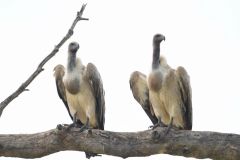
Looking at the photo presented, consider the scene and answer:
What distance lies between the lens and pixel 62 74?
455 inches

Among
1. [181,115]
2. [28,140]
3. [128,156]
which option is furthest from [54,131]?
[181,115]

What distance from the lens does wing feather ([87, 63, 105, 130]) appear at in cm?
1112

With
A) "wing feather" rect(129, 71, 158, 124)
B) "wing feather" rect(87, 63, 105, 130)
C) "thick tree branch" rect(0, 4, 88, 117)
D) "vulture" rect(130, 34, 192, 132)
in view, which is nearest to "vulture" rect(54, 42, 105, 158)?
"wing feather" rect(87, 63, 105, 130)

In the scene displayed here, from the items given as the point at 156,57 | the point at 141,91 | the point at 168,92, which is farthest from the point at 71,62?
the point at 168,92

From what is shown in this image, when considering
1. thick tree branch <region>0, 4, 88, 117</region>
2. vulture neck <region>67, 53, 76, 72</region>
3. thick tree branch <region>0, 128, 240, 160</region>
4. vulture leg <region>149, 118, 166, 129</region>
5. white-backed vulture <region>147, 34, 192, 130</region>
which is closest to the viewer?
thick tree branch <region>0, 4, 88, 117</region>

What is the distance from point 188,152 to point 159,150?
419mm

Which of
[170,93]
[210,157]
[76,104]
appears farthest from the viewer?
[76,104]

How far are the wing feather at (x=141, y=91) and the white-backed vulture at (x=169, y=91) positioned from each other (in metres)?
0.35

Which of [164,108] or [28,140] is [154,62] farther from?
[28,140]

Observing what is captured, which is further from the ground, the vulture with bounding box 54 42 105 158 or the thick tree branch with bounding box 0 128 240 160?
the vulture with bounding box 54 42 105 158

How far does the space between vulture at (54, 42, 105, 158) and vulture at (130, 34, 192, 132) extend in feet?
3.24

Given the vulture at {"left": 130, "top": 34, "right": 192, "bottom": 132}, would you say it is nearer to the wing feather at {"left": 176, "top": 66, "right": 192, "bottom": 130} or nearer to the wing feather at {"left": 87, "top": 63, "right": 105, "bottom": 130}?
the wing feather at {"left": 176, "top": 66, "right": 192, "bottom": 130}

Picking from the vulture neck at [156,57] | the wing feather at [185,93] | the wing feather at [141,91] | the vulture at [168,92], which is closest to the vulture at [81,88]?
the wing feather at [141,91]

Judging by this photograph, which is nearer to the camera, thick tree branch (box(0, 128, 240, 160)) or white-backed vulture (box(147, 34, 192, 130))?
thick tree branch (box(0, 128, 240, 160))
